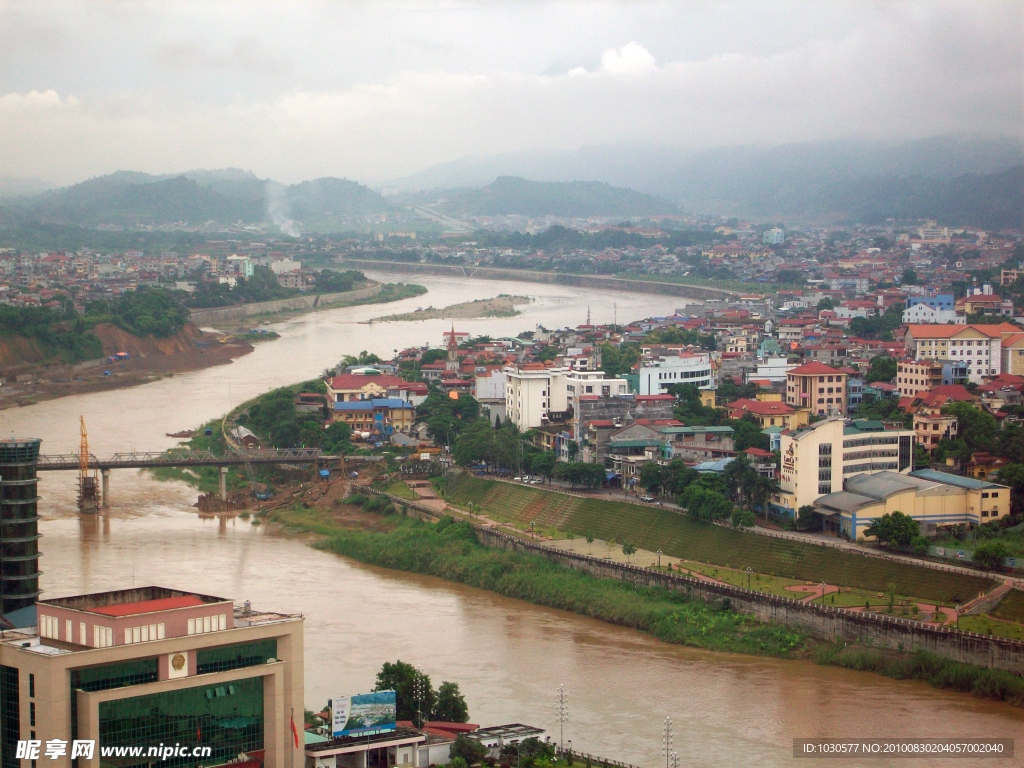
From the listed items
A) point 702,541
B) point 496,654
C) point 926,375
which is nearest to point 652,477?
point 702,541

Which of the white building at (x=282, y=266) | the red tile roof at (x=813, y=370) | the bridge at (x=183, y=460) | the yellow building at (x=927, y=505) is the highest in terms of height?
the white building at (x=282, y=266)

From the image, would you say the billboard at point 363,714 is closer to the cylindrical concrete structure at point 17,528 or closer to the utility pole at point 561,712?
the utility pole at point 561,712

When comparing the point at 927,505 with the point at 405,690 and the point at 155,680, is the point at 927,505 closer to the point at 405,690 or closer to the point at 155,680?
the point at 405,690

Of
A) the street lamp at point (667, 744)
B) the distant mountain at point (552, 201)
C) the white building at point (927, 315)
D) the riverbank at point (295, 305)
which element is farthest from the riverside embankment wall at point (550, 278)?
the distant mountain at point (552, 201)

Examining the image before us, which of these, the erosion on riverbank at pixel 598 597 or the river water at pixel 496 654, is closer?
the river water at pixel 496 654

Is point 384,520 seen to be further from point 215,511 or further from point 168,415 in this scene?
point 168,415

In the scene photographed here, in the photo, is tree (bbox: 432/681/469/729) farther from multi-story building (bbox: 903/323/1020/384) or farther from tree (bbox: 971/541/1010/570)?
multi-story building (bbox: 903/323/1020/384)

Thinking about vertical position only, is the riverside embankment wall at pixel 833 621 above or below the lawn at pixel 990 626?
below

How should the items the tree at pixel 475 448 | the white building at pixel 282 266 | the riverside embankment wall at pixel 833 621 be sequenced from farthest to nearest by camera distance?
the white building at pixel 282 266 < the tree at pixel 475 448 < the riverside embankment wall at pixel 833 621
